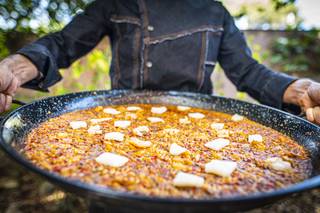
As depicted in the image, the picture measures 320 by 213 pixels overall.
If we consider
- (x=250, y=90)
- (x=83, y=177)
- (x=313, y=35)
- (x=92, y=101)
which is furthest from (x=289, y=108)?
(x=313, y=35)

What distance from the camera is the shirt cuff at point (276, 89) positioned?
2081 mm

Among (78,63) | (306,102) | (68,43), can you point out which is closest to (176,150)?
(306,102)

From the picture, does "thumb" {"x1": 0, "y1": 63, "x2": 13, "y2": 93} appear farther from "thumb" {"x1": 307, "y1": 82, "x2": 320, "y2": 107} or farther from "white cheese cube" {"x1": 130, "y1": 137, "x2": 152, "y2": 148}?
"thumb" {"x1": 307, "y1": 82, "x2": 320, "y2": 107}

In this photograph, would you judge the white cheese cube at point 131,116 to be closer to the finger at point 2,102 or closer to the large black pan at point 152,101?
the large black pan at point 152,101

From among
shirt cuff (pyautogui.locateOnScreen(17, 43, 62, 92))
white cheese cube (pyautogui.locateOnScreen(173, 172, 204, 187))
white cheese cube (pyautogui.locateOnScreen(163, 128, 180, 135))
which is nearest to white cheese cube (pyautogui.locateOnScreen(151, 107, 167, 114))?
white cheese cube (pyautogui.locateOnScreen(163, 128, 180, 135))

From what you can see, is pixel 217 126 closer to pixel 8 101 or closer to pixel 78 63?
pixel 8 101

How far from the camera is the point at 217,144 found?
4.72 feet

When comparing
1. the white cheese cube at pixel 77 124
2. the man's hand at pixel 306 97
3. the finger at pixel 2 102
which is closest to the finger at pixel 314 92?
the man's hand at pixel 306 97

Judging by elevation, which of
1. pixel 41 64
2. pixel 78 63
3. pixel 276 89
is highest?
pixel 41 64

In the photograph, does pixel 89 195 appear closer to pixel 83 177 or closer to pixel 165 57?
pixel 83 177

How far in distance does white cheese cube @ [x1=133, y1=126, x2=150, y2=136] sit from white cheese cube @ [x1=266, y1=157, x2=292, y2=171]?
24.5 inches

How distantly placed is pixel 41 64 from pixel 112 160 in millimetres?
1078

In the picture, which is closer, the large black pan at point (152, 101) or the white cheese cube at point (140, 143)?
the large black pan at point (152, 101)

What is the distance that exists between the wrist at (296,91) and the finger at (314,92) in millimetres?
73
